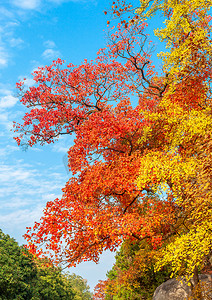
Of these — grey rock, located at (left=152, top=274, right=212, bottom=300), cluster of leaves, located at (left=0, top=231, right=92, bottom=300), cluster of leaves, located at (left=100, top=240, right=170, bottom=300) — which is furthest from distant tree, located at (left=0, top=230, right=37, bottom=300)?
grey rock, located at (left=152, top=274, right=212, bottom=300)

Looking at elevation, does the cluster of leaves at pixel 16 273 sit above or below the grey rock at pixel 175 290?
above

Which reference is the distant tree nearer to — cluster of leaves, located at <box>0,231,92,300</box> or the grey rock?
cluster of leaves, located at <box>0,231,92,300</box>

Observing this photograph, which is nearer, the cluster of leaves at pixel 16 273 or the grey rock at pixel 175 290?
the grey rock at pixel 175 290

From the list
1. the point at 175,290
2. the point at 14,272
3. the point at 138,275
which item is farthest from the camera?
the point at 14,272

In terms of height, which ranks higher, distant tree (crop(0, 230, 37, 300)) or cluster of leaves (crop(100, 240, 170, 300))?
distant tree (crop(0, 230, 37, 300))

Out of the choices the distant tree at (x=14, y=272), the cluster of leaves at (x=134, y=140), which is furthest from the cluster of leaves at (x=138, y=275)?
the distant tree at (x=14, y=272)

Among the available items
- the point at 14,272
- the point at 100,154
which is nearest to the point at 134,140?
the point at 100,154

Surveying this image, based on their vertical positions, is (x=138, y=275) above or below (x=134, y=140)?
below

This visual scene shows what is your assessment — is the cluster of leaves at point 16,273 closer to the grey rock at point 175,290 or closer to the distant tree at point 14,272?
the distant tree at point 14,272

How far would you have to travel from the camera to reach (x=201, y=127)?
11.4m

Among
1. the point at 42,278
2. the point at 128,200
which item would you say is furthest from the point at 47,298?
the point at 128,200

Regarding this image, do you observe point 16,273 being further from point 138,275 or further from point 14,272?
point 138,275

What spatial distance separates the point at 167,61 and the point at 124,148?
16.9 ft

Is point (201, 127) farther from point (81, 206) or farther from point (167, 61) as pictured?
point (81, 206)
